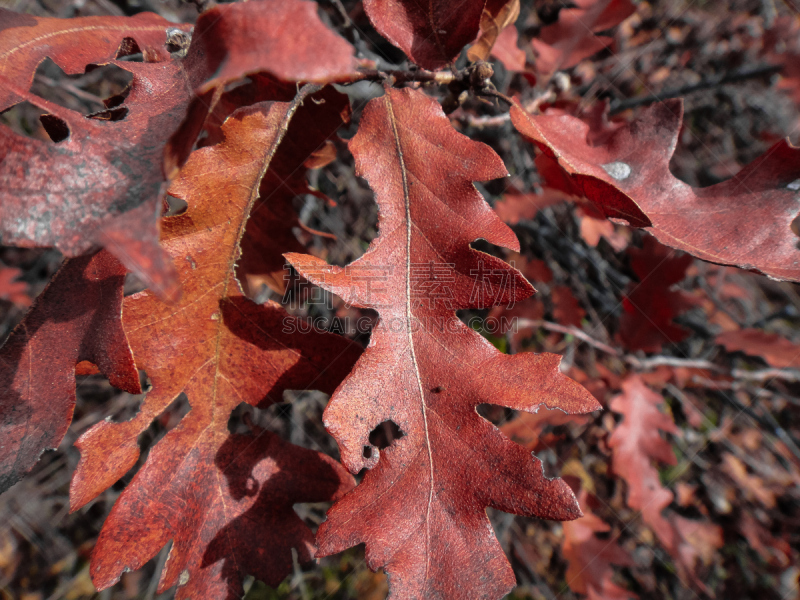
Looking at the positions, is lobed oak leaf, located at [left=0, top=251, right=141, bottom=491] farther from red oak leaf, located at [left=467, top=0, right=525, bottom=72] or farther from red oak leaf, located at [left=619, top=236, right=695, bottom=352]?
red oak leaf, located at [left=619, top=236, right=695, bottom=352]

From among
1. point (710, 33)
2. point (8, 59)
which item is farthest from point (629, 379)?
point (710, 33)

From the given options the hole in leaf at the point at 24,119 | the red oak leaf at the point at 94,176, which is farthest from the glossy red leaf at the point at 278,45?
the hole in leaf at the point at 24,119

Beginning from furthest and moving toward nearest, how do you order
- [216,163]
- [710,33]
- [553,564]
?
[710,33], [553,564], [216,163]

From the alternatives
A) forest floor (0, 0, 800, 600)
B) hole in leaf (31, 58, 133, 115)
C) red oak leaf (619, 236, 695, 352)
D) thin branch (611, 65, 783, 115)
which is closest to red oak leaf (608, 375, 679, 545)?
forest floor (0, 0, 800, 600)

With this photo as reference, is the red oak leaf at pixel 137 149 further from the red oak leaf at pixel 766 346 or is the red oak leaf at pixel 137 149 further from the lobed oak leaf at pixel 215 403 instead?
the red oak leaf at pixel 766 346

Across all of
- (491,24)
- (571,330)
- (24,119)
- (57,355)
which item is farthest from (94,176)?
(24,119)

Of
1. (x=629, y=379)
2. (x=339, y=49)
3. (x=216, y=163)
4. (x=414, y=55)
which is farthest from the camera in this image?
(x=629, y=379)

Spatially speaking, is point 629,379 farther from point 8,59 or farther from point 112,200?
point 8,59

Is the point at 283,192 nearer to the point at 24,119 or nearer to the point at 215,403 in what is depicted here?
the point at 215,403
